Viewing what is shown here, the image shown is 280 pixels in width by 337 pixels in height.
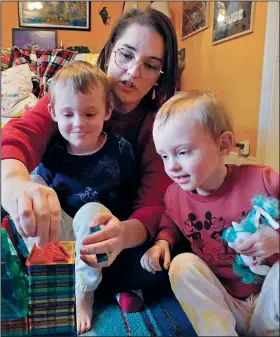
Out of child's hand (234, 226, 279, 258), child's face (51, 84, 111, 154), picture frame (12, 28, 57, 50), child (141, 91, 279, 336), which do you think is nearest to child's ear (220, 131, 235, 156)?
child (141, 91, 279, 336)

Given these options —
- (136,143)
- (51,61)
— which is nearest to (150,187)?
(136,143)

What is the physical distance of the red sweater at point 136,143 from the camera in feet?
2.00

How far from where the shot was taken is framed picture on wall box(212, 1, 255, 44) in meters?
0.47

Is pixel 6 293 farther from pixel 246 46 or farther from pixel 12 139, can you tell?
pixel 246 46

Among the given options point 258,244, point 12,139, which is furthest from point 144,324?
point 12,139

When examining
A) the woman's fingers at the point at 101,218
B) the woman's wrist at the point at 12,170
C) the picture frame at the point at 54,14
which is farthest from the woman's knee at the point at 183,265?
the picture frame at the point at 54,14

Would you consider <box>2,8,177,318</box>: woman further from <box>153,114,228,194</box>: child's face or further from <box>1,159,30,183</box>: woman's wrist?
<box>153,114,228,194</box>: child's face

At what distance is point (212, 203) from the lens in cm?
55

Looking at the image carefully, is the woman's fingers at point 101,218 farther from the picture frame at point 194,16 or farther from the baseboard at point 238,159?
the picture frame at point 194,16

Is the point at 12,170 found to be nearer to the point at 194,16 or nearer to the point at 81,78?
the point at 81,78

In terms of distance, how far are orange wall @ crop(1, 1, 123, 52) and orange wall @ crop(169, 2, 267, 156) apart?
89 mm

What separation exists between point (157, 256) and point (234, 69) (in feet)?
0.94

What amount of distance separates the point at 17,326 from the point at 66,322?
0.20ft

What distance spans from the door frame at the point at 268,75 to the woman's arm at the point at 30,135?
334 millimetres
